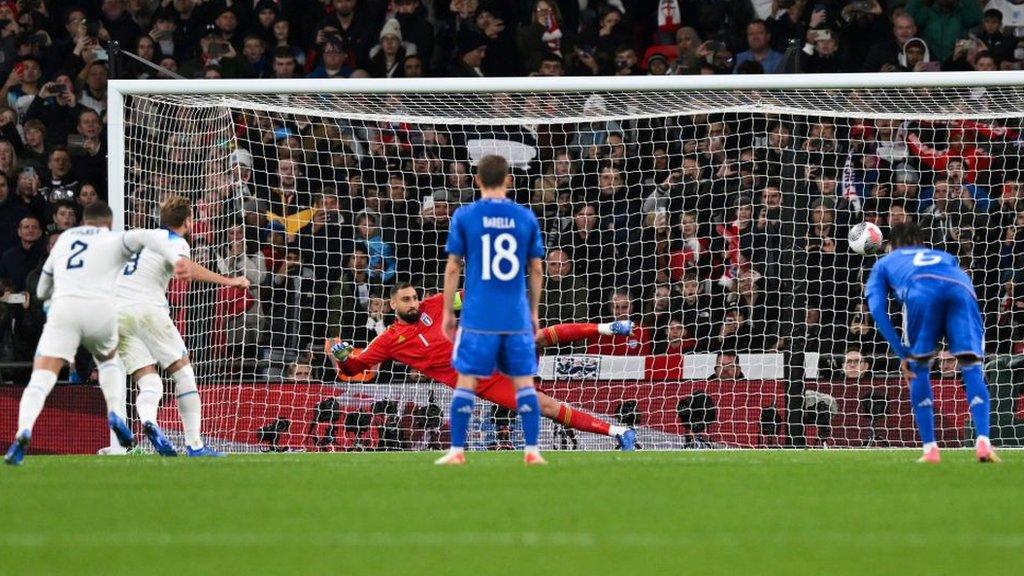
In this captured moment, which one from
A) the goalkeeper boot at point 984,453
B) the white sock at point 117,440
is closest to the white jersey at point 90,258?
the white sock at point 117,440

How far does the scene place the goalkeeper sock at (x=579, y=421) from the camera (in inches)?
498

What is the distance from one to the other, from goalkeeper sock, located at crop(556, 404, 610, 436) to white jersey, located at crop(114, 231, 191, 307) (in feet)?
10.6

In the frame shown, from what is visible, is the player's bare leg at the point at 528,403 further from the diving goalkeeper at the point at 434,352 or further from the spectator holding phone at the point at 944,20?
the spectator holding phone at the point at 944,20

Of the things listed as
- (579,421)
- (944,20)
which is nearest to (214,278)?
(579,421)

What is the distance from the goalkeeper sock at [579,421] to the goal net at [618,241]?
1.12 metres

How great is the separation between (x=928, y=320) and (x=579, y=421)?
3398 millimetres

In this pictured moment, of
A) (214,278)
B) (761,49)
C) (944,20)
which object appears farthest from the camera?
(944,20)

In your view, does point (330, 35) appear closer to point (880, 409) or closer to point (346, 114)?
point (346, 114)

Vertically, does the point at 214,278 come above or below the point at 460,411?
above

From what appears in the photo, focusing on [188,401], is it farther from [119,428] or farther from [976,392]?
[976,392]

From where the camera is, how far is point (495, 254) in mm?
9359

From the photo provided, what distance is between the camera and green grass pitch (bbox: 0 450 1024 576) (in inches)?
213

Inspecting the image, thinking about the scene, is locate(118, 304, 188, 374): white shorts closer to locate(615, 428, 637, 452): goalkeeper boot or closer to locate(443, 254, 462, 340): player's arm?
locate(443, 254, 462, 340): player's arm

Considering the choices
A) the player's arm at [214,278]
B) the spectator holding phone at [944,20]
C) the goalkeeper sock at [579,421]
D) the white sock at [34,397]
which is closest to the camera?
the white sock at [34,397]
